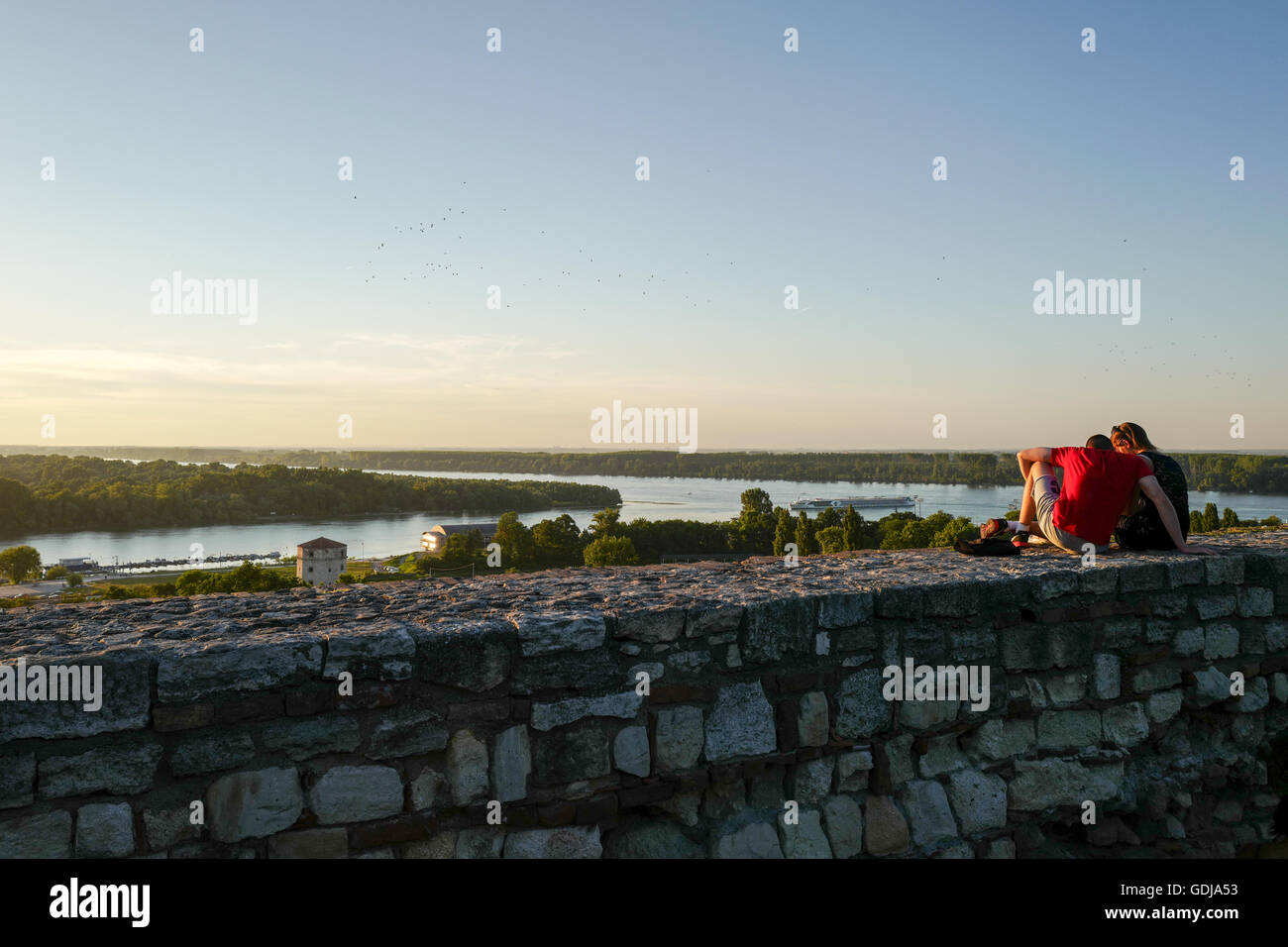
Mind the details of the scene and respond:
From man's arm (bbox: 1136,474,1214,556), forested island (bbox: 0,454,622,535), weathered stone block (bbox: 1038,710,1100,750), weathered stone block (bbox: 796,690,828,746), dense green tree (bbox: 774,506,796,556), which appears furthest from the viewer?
forested island (bbox: 0,454,622,535)

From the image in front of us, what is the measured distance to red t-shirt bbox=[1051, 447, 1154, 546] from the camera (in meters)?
4.38

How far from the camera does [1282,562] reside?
412 cm

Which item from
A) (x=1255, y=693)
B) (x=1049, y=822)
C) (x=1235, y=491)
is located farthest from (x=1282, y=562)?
(x=1235, y=491)

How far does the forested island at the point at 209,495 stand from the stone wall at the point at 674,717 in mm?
75685

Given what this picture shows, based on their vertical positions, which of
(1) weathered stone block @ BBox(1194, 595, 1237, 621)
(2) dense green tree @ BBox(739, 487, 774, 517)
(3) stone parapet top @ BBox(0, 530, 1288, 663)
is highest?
(3) stone parapet top @ BBox(0, 530, 1288, 663)

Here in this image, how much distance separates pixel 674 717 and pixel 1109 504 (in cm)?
299

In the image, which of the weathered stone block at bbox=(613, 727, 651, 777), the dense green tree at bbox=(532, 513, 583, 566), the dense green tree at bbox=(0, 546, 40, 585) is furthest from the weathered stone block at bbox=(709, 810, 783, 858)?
the dense green tree at bbox=(0, 546, 40, 585)

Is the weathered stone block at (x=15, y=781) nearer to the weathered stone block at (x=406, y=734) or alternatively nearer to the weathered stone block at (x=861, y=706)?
the weathered stone block at (x=406, y=734)

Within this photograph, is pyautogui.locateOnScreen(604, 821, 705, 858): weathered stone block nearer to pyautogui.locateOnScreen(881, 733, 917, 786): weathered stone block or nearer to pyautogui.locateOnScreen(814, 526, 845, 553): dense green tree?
pyautogui.locateOnScreen(881, 733, 917, 786): weathered stone block

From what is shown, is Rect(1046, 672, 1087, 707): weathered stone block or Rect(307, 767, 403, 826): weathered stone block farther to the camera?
Rect(1046, 672, 1087, 707): weathered stone block

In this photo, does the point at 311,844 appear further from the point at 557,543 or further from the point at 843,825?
the point at 557,543

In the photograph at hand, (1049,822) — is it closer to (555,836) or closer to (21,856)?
(555,836)

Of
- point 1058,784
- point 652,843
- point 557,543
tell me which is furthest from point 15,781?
point 557,543

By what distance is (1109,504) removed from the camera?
4.38m
